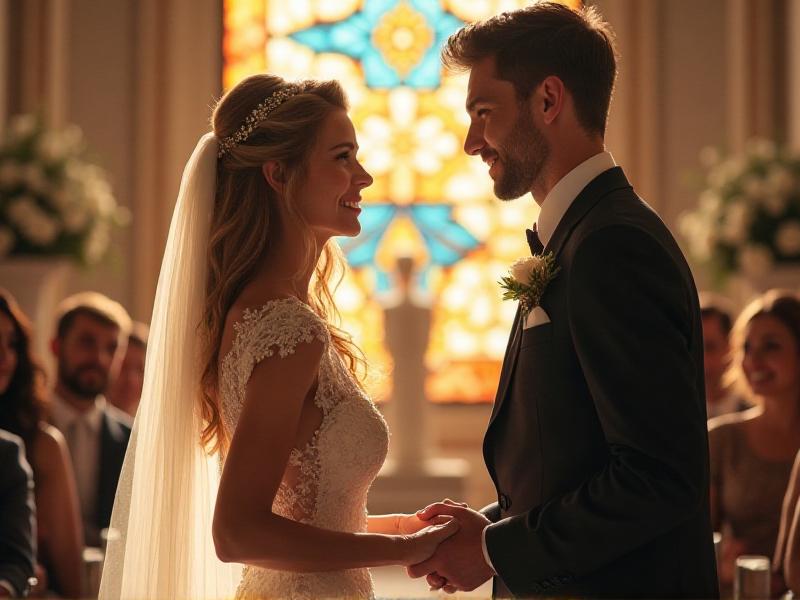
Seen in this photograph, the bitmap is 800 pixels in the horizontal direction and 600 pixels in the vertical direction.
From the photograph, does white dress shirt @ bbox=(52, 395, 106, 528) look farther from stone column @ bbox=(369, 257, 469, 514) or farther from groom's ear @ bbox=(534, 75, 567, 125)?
groom's ear @ bbox=(534, 75, 567, 125)

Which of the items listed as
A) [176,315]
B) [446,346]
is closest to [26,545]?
[176,315]

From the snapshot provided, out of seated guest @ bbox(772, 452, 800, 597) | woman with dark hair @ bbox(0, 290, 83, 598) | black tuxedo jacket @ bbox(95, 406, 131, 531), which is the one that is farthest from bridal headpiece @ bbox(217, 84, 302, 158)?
black tuxedo jacket @ bbox(95, 406, 131, 531)

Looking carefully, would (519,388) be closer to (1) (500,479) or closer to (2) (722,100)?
(1) (500,479)

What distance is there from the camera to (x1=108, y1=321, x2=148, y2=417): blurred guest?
22.6ft

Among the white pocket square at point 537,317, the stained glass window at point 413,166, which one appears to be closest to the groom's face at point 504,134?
the white pocket square at point 537,317

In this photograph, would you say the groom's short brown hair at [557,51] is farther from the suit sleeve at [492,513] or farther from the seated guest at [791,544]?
the seated guest at [791,544]

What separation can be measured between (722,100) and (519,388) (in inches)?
324

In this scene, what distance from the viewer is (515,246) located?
10.7 metres

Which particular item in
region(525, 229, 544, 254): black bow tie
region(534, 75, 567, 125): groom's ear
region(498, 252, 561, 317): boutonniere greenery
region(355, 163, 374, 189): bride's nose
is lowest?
region(498, 252, 561, 317): boutonniere greenery

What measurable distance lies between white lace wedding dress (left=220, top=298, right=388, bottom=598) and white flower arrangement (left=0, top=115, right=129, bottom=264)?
582 centimetres

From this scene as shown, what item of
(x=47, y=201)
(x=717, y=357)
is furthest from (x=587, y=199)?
(x=47, y=201)

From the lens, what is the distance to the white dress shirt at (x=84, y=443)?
5633 millimetres

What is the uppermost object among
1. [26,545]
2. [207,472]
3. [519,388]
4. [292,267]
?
[292,267]

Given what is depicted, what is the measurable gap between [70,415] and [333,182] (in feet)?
10.5
